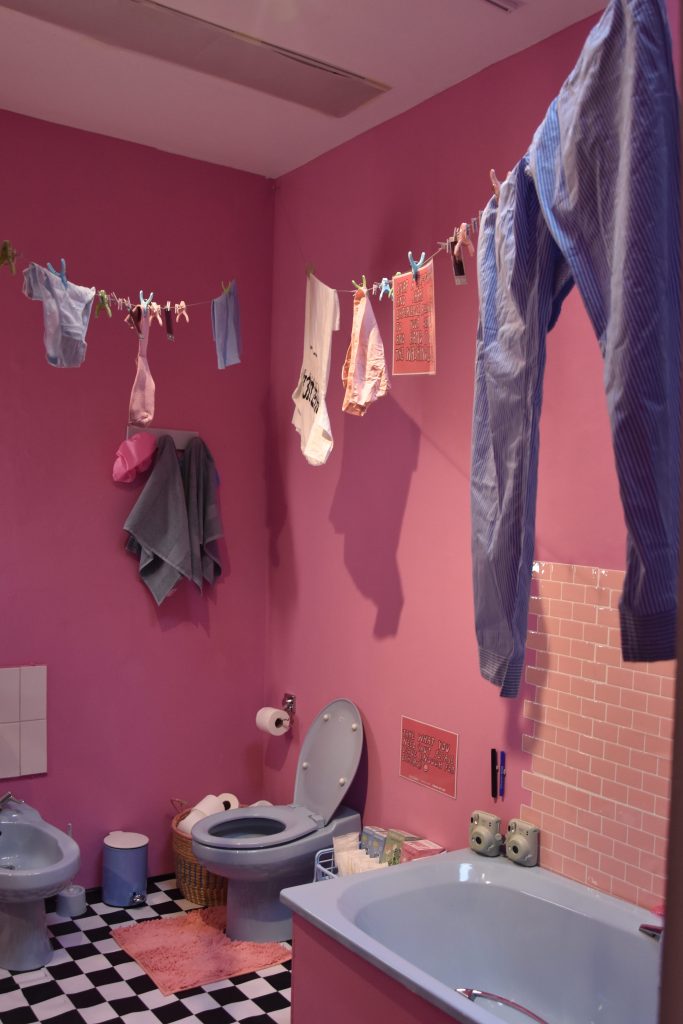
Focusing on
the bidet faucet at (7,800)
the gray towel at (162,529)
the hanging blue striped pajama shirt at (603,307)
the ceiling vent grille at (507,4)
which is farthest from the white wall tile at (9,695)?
the ceiling vent grille at (507,4)

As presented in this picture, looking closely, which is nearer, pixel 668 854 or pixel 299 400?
pixel 668 854

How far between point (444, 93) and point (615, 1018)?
2.84 m

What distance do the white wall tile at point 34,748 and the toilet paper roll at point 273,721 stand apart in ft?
2.86

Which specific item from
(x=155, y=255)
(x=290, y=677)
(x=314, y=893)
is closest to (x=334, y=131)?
(x=155, y=255)

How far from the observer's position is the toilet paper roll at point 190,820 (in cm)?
373

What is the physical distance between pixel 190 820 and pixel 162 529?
3.86ft

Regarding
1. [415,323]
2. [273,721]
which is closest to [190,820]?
[273,721]

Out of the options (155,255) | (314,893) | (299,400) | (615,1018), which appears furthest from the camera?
(155,255)

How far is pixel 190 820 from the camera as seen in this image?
3.76 metres

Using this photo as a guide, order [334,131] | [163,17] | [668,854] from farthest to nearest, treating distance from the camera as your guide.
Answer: [334,131], [163,17], [668,854]

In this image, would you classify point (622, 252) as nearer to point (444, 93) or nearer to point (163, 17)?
point (163, 17)

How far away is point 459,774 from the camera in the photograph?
3096 millimetres

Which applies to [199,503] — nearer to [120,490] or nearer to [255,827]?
[120,490]

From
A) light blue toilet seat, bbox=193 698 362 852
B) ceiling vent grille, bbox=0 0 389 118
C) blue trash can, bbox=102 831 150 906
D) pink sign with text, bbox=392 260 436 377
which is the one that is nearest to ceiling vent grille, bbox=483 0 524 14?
ceiling vent grille, bbox=0 0 389 118
